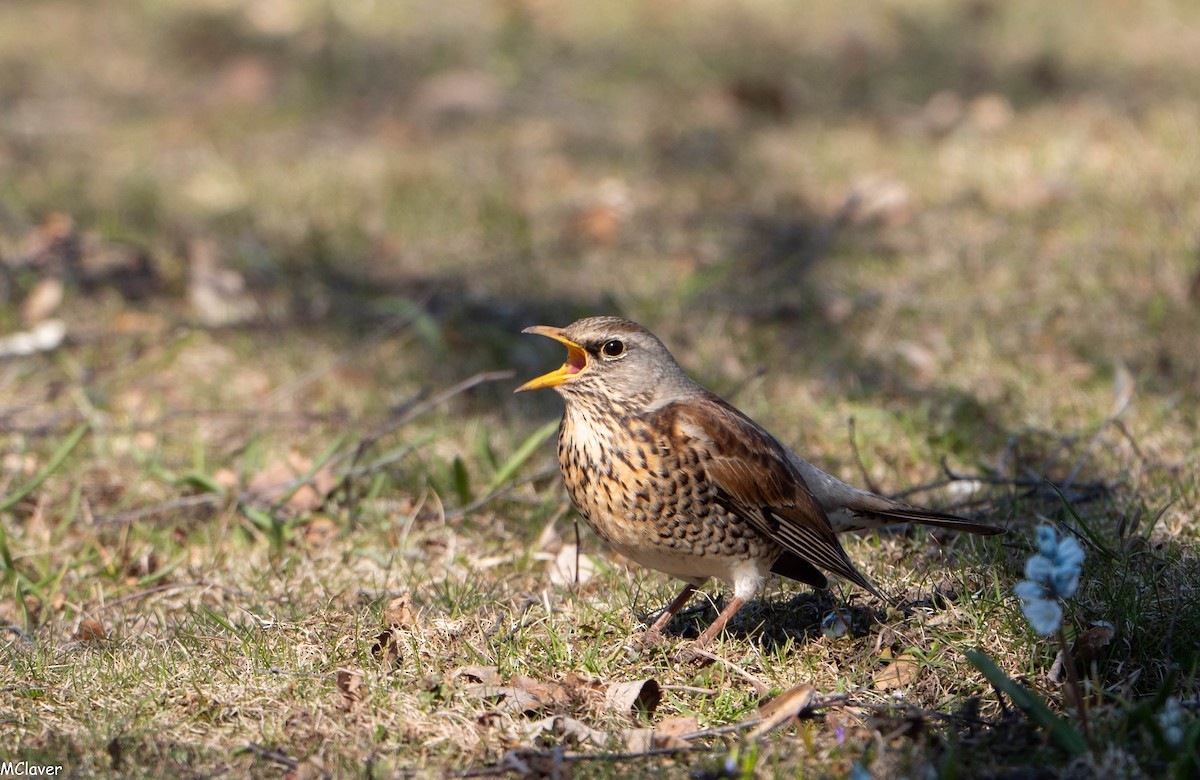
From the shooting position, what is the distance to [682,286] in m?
7.25

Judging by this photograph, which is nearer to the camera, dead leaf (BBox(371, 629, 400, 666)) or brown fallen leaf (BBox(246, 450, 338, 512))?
dead leaf (BBox(371, 629, 400, 666))

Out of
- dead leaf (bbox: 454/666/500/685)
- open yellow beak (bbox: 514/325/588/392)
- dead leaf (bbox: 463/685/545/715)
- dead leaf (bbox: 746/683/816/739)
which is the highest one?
open yellow beak (bbox: 514/325/588/392)

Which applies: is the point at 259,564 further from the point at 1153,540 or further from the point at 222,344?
the point at 1153,540

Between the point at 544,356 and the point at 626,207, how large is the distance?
1947 millimetres

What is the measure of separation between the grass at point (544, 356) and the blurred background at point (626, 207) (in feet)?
0.11

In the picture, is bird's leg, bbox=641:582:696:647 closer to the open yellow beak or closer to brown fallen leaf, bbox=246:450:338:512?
the open yellow beak

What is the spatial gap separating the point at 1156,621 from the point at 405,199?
226 inches

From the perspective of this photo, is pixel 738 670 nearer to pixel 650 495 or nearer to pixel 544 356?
pixel 650 495

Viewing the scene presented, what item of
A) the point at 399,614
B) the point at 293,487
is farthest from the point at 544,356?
the point at 399,614

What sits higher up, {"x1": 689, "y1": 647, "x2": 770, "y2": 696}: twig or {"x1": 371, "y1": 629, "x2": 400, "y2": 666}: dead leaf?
{"x1": 689, "y1": 647, "x2": 770, "y2": 696}: twig

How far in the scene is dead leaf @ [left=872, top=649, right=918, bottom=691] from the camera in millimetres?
3801

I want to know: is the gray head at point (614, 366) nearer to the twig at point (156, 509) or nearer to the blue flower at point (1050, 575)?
the blue flower at point (1050, 575)

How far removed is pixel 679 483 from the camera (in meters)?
4.00

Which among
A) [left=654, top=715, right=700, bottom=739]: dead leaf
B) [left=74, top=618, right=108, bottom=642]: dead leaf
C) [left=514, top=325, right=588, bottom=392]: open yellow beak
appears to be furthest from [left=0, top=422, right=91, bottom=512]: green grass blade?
[left=654, top=715, right=700, bottom=739]: dead leaf
